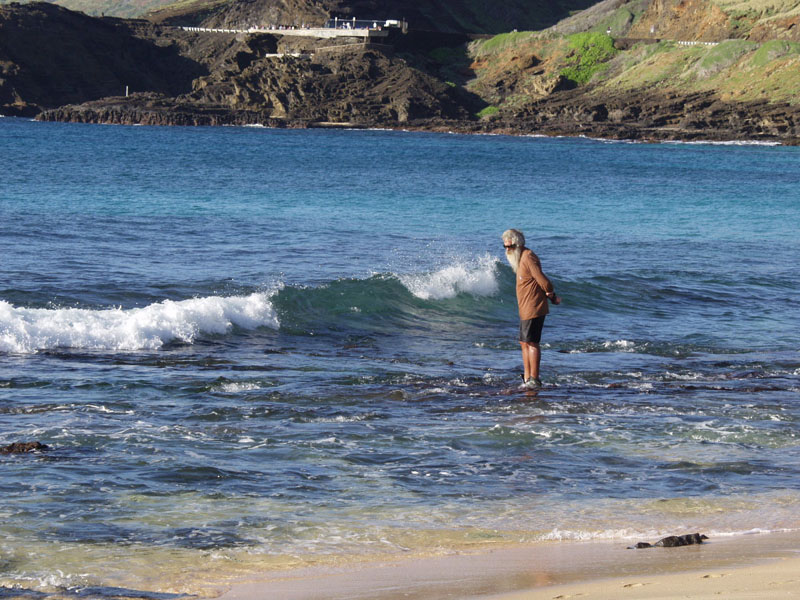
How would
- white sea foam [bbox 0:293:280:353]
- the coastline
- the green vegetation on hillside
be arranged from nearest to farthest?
the coastline
white sea foam [bbox 0:293:280:353]
the green vegetation on hillside

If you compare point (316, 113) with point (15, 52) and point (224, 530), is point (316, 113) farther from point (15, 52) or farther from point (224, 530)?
point (224, 530)

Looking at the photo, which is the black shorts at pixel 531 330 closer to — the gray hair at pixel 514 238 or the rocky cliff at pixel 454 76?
the gray hair at pixel 514 238

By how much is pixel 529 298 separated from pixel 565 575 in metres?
5.19

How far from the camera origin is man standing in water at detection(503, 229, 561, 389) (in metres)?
10.1

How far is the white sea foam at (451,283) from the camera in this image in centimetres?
1605

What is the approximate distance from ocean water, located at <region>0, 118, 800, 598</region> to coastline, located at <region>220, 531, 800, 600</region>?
23cm

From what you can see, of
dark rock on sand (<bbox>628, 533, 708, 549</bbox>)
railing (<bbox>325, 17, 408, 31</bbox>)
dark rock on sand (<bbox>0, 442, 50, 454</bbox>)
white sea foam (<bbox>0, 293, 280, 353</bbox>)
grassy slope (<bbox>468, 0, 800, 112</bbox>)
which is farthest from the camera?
railing (<bbox>325, 17, 408, 31</bbox>)

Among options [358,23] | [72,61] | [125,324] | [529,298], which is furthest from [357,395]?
[358,23]

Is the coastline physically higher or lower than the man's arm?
lower

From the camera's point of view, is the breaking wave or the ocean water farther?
the breaking wave

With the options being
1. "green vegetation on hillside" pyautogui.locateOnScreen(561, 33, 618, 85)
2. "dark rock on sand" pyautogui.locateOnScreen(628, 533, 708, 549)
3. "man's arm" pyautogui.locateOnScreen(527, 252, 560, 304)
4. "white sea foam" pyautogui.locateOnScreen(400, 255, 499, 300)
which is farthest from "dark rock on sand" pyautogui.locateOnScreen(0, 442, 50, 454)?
"green vegetation on hillside" pyautogui.locateOnScreen(561, 33, 618, 85)

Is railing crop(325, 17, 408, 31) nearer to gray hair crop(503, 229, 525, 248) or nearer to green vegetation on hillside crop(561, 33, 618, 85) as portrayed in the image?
green vegetation on hillside crop(561, 33, 618, 85)

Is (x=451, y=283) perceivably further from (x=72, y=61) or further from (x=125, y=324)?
(x=72, y=61)

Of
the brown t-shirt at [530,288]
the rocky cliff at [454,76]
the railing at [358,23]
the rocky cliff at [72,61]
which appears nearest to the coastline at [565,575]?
the brown t-shirt at [530,288]
